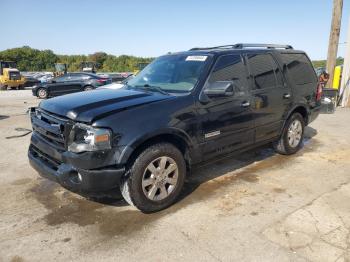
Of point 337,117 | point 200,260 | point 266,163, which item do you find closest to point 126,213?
point 200,260

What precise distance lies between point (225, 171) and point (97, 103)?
247 centimetres

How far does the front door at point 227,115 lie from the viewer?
13.3 feet

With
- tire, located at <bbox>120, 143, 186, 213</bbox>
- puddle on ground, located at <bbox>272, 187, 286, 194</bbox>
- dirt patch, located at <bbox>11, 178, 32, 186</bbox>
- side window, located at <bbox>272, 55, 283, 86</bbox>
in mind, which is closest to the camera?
tire, located at <bbox>120, 143, 186, 213</bbox>

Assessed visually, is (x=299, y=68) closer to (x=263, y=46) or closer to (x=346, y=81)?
(x=263, y=46)

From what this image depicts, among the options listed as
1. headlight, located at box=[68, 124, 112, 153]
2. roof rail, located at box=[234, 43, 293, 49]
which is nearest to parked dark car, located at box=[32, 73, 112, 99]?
roof rail, located at box=[234, 43, 293, 49]

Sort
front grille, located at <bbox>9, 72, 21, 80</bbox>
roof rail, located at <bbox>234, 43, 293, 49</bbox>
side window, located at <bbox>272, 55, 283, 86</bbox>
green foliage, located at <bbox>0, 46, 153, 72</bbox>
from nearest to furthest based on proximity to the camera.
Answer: roof rail, located at <bbox>234, 43, 293, 49</bbox>
side window, located at <bbox>272, 55, 283, 86</bbox>
front grille, located at <bbox>9, 72, 21, 80</bbox>
green foliage, located at <bbox>0, 46, 153, 72</bbox>

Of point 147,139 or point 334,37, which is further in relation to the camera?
point 334,37

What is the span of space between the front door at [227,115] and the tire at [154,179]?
19.2 inches

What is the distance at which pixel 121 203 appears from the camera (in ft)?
13.2

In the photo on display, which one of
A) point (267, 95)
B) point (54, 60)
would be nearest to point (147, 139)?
point (267, 95)

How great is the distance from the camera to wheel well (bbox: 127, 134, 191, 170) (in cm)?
350

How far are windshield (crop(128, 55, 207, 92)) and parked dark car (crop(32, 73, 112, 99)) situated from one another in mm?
12611

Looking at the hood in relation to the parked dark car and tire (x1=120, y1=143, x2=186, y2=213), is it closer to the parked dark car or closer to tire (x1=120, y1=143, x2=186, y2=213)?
tire (x1=120, y1=143, x2=186, y2=213)

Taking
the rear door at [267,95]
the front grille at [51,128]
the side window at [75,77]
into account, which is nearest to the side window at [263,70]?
the rear door at [267,95]
